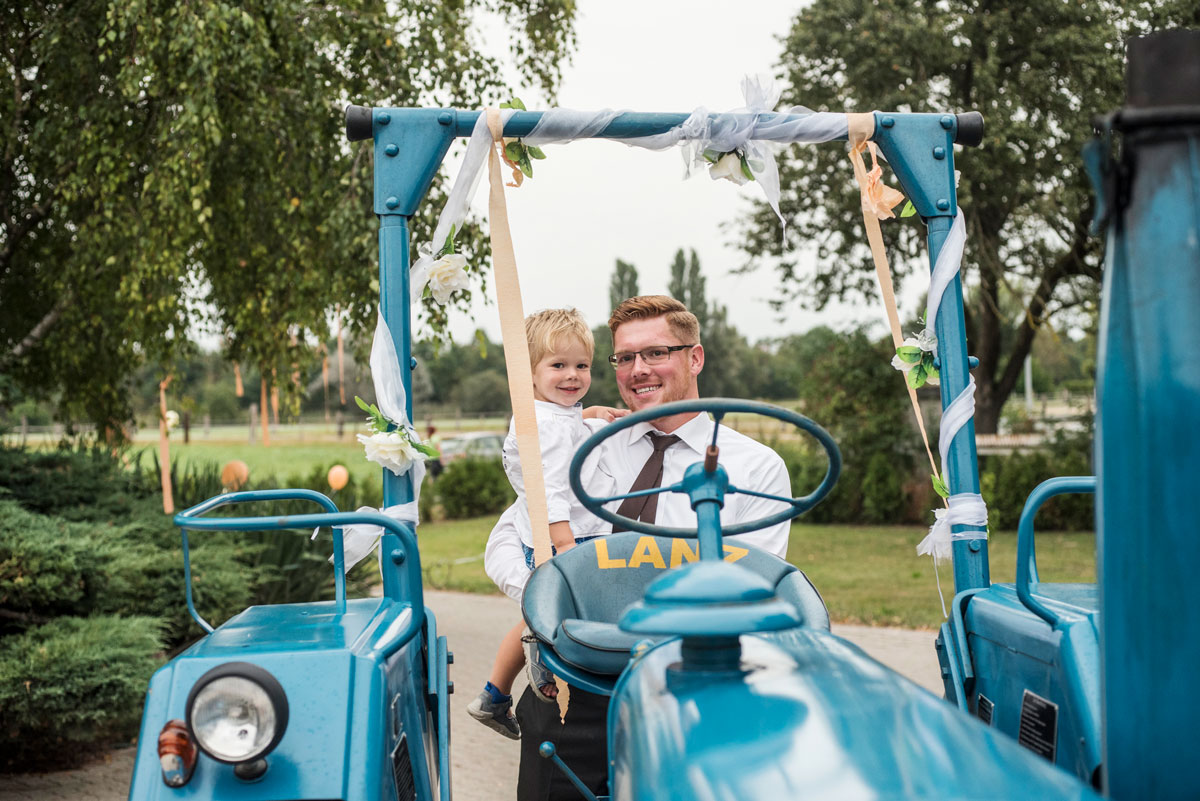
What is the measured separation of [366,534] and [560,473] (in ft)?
2.48

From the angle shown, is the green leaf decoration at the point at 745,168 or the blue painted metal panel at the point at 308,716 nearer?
the blue painted metal panel at the point at 308,716

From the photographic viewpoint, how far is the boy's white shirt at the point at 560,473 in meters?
2.98

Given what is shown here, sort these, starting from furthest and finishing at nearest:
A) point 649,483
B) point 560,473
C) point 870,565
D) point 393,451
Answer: point 870,565 < point 560,473 < point 649,483 < point 393,451

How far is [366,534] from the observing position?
8.26 feet

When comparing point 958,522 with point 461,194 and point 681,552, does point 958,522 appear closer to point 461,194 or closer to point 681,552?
point 681,552

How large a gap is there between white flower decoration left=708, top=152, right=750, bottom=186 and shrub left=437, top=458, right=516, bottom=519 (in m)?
14.8

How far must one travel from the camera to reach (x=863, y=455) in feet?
49.2

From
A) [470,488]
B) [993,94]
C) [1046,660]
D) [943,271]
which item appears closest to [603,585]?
[1046,660]

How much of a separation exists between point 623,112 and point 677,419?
934mm

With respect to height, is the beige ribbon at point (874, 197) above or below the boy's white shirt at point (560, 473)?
above

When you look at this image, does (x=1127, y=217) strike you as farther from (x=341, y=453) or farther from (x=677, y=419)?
(x=341, y=453)

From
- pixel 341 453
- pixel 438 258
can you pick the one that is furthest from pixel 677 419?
Result: pixel 341 453

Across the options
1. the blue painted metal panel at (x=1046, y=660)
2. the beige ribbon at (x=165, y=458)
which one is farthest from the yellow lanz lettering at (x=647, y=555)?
the beige ribbon at (x=165, y=458)

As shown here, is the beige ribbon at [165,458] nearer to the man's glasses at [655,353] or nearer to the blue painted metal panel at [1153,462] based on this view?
the man's glasses at [655,353]
